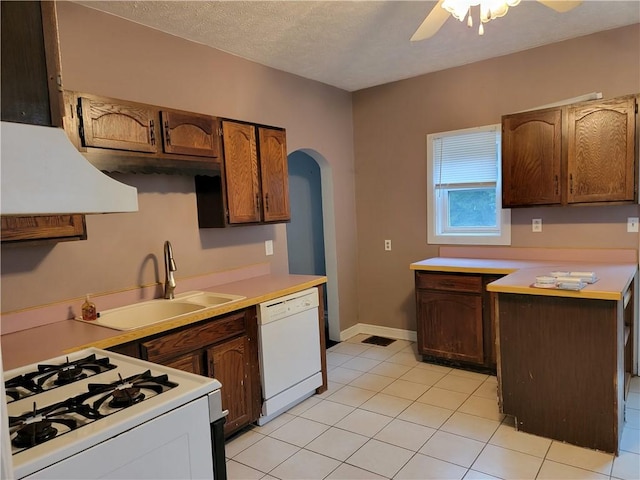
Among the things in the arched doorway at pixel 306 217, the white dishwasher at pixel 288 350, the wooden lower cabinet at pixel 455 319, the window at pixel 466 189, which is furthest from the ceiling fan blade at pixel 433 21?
the arched doorway at pixel 306 217

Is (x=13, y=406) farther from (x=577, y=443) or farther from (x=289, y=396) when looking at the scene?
(x=577, y=443)

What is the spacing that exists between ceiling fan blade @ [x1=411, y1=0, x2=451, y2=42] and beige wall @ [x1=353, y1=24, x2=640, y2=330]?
1.65 metres

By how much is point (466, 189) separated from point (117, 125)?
9.78 feet

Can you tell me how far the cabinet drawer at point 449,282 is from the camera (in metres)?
3.42

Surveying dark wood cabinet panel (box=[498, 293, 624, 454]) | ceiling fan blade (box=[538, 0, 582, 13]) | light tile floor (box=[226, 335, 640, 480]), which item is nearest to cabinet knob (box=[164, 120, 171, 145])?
light tile floor (box=[226, 335, 640, 480])

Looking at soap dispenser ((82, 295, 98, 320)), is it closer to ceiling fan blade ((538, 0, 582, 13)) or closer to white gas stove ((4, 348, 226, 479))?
white gas stove ((4, 348, 226, 479))

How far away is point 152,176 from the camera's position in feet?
9.16

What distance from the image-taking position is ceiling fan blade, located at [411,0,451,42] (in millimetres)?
2143

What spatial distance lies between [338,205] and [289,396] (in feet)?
6.96

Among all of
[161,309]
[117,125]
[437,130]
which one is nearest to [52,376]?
[161,309]

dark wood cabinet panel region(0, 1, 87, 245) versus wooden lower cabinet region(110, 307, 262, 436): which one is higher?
dark wood cabinet panel region(0, 1, 87, 245)

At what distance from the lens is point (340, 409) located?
3.01 metres

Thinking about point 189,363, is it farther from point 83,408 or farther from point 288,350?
point 83,408

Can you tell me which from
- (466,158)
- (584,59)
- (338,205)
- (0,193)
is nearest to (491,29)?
(584,59)
